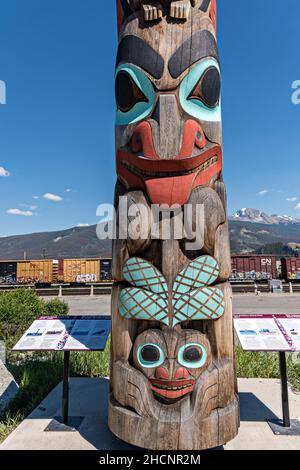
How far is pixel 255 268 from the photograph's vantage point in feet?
105

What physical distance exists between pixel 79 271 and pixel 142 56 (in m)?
29.2

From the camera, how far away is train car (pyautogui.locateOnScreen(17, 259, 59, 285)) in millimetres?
31641

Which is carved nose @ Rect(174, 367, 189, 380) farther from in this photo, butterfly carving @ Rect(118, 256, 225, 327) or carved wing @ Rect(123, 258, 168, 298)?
carved wing @ Rect(123, 258, 168, 298)

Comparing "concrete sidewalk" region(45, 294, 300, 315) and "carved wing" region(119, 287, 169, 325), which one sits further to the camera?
"concrete sidewalk" region(45, 294, 300, 315)

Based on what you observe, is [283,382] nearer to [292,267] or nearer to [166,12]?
[166,12]

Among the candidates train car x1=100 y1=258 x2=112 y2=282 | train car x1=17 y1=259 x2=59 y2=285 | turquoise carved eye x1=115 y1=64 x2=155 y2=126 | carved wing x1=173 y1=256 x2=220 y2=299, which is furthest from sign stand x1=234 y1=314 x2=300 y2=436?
train car x1=17 y1=259 x2=59 y2=285

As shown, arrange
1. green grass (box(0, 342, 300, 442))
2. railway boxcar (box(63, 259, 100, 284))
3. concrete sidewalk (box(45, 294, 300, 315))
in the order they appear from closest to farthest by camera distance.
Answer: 1. green grass (box(0, 342, 300, 442))
2. concrete sidewalk (box(45, 294, 300, 315))
3. railway boxcar (box(63, 259, 100, 284))

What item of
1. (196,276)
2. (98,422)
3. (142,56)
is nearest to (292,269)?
(98,422)

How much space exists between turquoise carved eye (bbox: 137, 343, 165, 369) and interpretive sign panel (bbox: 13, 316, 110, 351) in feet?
2.92

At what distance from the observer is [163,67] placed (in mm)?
3416

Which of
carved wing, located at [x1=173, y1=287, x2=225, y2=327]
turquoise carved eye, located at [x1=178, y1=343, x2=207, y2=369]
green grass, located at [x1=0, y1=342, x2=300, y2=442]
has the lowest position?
green grass, located at [x1=0, y1=342, x2=300, y2=442]

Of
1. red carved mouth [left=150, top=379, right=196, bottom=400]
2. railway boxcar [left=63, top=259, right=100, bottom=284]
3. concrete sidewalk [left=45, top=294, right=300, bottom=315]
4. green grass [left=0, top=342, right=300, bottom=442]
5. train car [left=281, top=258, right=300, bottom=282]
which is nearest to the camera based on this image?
red carved mouth [left=150, top=379, right=196, bottom=400]

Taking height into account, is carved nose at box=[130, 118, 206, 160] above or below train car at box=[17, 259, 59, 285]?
above
